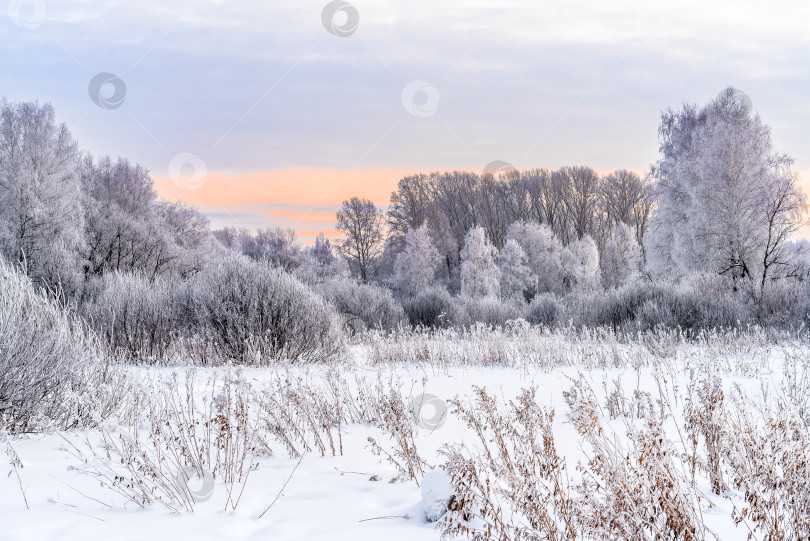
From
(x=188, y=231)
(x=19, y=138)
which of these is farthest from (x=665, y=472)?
(x=188, y=231)

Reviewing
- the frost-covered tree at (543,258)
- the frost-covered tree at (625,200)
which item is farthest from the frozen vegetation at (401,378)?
the frost-covered tree at (625,200)

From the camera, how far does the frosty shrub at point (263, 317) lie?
13.6m

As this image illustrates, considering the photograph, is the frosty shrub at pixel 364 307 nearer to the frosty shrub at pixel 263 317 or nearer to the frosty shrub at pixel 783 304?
the frosty shrub at pixel 263 317

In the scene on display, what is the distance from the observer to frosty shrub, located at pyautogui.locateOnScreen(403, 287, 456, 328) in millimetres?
26250

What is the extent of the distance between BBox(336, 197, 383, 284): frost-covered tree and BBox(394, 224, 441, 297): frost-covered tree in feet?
19.5

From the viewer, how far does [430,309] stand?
27234mm

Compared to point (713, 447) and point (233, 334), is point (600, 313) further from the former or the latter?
point (713, 447)

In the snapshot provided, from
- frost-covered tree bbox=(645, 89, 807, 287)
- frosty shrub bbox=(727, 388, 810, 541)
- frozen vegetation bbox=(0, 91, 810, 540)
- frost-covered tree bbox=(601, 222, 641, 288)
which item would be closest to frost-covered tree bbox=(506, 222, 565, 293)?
frozen vegetation bbox=(0, 91, 810, 540)

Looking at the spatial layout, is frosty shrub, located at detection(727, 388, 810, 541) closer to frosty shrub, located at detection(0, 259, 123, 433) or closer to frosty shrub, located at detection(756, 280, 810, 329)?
frosty shrub, located at detection(0, 259, 123, 433)

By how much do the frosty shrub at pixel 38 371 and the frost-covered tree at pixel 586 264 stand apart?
42.3 metres

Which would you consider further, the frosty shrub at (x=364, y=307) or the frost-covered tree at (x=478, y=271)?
the frost-covered tree at (x=478, y=271)

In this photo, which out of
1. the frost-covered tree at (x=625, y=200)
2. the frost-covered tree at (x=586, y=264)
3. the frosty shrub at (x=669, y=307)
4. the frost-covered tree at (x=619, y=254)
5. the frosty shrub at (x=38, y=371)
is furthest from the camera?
the frost-covered tree at (x=625, y=200)

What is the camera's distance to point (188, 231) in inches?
1485

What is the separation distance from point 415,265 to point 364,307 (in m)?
17.4
